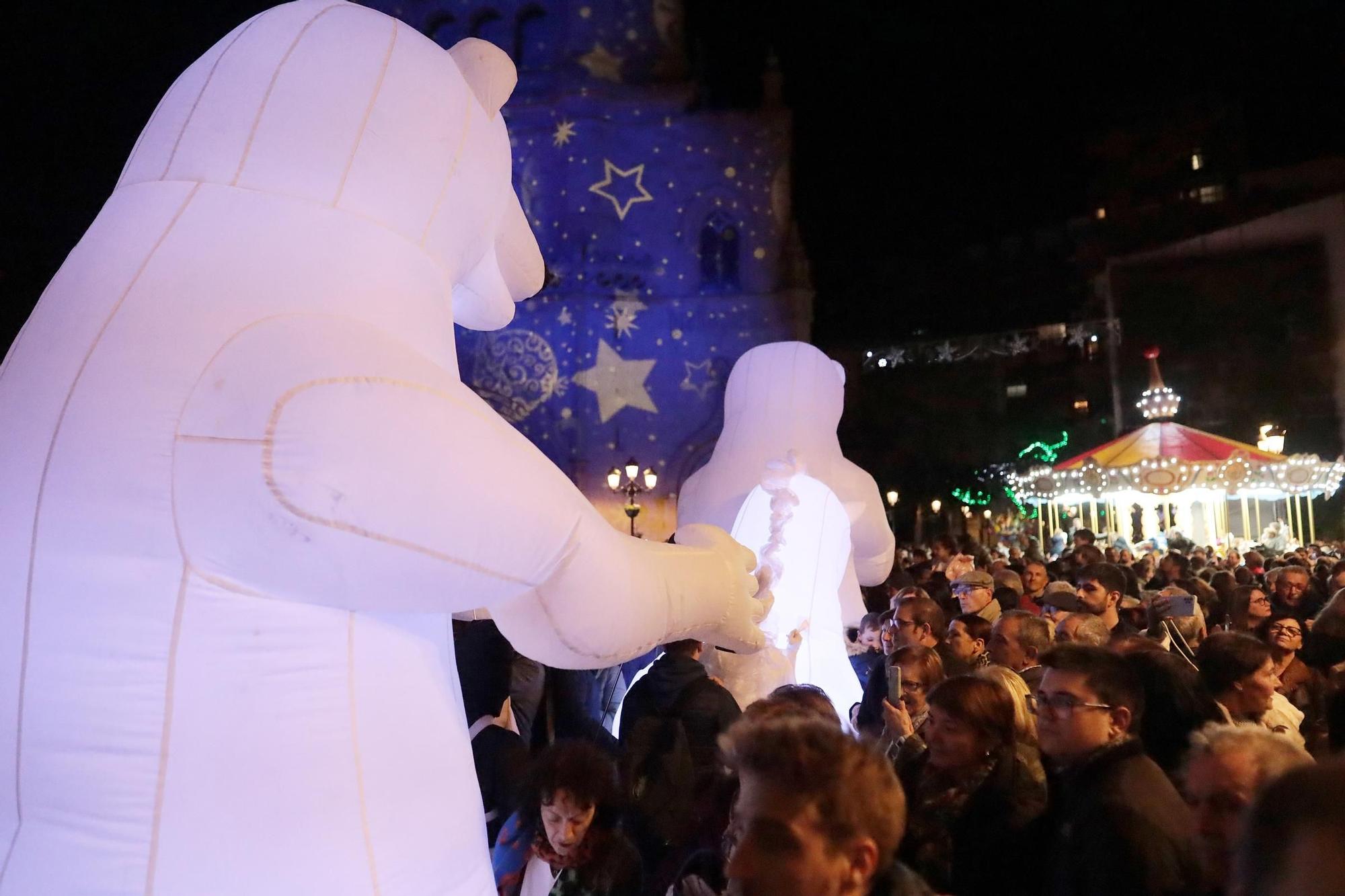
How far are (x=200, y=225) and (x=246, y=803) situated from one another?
40.1 inches

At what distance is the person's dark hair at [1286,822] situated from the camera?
947 mm

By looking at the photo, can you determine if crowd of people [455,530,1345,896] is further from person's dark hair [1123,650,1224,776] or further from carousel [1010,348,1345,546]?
carousel [1010,348,1345,546]

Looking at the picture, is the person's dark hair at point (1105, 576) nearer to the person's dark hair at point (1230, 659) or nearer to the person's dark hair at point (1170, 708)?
the person's dark hair at point (1230, 659)

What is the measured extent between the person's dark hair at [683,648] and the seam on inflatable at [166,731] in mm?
2590

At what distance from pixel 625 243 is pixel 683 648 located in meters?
A: 15.2

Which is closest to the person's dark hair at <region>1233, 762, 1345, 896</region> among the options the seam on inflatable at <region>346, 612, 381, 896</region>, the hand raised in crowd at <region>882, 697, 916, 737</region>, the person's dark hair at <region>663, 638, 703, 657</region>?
the seam on inflatable at <region>346, 612, 381, 896</region>

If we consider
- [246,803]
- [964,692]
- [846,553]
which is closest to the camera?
[246,803]

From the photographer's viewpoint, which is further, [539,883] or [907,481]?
[907,481]

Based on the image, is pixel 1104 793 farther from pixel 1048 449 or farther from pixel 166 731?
pixel 1048 449

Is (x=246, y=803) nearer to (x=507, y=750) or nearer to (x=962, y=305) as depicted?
(x=507, y=750)

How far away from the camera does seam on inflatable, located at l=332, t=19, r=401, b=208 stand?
2.02m

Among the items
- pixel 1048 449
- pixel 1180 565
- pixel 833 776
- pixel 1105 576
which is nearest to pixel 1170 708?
pixel 833 776

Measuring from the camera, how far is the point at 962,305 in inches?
1294

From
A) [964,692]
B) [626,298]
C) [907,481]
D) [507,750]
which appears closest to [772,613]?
[507,750]
